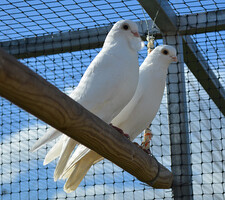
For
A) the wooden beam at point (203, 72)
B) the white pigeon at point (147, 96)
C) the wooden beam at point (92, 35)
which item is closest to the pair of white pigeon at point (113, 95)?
the white pigeon at point (147, 96)

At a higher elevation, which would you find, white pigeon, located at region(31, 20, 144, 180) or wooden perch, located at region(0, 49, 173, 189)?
wooden perch, located at region(0, 49, 173, 189)

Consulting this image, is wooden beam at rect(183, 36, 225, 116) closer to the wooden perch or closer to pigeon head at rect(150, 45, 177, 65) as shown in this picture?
pigeon head at rect(150, 45, 177, 65)

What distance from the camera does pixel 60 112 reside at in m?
1.18

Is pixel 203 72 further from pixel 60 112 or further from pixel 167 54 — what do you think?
Answer: pixel 60 112

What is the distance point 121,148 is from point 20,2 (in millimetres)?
1312

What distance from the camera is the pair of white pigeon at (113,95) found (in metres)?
1.83

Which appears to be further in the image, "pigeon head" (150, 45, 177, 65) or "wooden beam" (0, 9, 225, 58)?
"wooden beam" (0, 9, 225, 58)

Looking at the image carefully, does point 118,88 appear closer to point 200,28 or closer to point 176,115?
point 176,115

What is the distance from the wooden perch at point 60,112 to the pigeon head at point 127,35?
0.56 m

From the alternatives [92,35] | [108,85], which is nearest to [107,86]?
[108,85]

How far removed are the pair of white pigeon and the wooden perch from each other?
0.21 m

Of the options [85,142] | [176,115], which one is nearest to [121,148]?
[85,142]

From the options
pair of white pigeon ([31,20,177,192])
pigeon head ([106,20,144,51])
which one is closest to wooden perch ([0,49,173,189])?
pair of white pigeon ([31,20,177,192])

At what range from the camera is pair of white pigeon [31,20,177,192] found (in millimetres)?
1832
